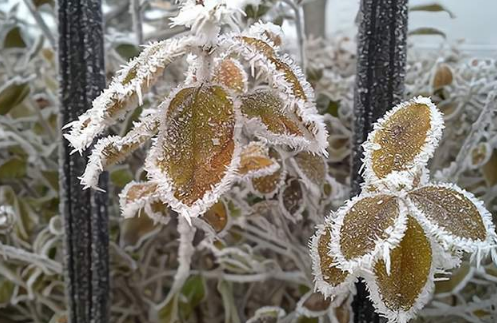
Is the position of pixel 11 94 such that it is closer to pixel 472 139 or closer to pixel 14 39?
pixel 14 39

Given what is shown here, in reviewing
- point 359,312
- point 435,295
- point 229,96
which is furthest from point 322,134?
point 435,295

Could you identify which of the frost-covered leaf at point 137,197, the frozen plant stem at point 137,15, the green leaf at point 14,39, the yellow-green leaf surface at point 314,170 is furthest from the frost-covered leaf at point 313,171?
the green leaf at point 14,39

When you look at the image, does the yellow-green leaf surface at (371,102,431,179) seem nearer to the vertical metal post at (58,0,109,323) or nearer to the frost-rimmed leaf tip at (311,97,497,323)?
the frost-rimmed leaf tip at (311,97,497,323)

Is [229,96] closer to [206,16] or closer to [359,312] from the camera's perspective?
[206,16]

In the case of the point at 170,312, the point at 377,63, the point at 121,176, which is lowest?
the point at 170,312

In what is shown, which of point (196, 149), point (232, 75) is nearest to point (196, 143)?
point (196, 149)

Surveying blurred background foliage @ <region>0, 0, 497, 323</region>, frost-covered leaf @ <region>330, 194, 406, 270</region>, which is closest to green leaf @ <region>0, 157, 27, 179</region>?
blurred background foliage @ <region>0, 0, 497, 323</region>
